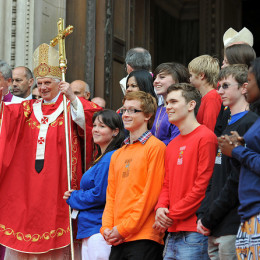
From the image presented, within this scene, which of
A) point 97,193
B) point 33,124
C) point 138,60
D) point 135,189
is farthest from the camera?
point 138,60

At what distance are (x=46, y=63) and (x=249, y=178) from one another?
2976 millimetres

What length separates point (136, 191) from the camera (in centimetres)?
460

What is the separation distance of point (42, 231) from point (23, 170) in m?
0.57

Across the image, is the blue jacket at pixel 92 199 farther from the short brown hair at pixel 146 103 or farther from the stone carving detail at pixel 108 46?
the stone carving detail at pixel 108 46

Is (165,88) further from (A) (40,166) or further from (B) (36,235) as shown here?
(B) (36,235)

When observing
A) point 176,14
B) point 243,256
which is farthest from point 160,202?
point 176,14

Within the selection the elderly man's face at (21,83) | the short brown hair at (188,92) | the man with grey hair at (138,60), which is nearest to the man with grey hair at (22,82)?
the elderly man's face at (21,83)

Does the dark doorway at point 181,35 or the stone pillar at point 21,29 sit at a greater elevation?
the dark doorway at point 181,35

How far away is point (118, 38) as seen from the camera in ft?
28.2

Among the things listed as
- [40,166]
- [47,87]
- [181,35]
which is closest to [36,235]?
[40,166]

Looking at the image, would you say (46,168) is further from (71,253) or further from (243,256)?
(243,256)

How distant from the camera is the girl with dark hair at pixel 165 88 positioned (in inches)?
202

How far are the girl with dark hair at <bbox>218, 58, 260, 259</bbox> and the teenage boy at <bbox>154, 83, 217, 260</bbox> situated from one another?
63 cm

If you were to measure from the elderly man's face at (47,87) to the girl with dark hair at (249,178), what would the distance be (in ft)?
8.73
